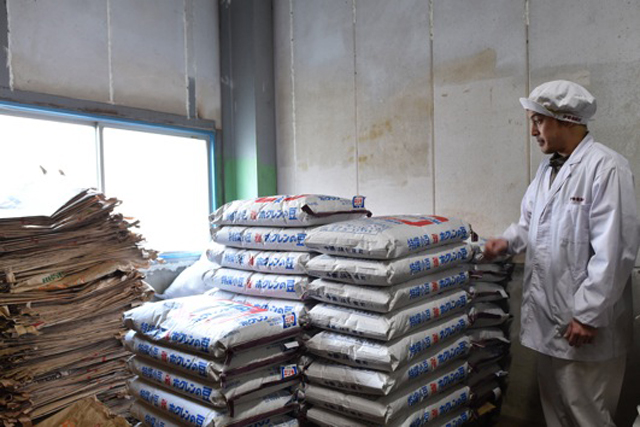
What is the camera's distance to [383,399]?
1709 millimetres

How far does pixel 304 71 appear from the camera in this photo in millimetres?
3582

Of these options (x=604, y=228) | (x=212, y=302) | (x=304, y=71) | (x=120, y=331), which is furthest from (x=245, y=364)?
(x=304, y=71)

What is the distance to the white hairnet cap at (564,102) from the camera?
186 cm

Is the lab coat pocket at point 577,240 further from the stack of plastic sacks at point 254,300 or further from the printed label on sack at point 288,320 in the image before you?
the printed label on sack at point 288,320

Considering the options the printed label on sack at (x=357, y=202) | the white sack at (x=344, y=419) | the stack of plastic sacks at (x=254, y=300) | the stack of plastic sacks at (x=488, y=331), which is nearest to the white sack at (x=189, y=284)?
the stack of plastic sacks at (x=254, y=300)

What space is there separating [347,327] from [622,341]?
1.17m

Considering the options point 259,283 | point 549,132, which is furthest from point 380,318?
point 549,132

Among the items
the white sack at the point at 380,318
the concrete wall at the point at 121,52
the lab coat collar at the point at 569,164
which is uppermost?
the concrete wall at the point at 121,52

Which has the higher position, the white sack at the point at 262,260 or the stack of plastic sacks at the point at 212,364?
the white sack at the point at 262,260

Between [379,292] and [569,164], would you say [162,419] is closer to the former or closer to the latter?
[379,292]

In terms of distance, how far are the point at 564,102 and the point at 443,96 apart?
110cm

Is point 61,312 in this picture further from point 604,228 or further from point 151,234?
point 604,228

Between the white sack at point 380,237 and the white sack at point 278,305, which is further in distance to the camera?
the white sack at point 278,305

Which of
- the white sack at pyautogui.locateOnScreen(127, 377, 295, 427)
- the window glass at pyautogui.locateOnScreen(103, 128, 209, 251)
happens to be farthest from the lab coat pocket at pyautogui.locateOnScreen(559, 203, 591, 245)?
the window glass at pyautogui.locateOnScreen(103, 128, 209, 251)
